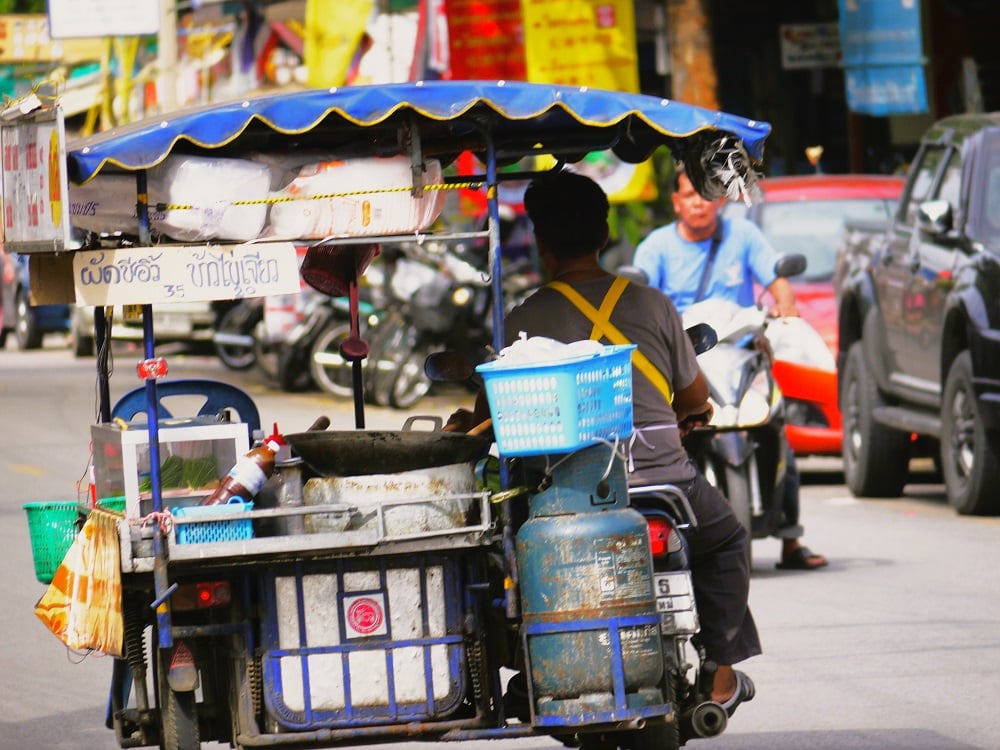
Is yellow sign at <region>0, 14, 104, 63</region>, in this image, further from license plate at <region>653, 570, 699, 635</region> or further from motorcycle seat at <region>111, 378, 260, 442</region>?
license plate at <region>653, 570, 699, 635</region>

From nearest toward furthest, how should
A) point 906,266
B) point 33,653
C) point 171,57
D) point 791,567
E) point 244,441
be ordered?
1. point 244,441
2. point 33,653
3. point 791,567
4. point 906,266
5. point 171,57

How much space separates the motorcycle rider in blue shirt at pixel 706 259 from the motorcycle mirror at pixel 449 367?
3.95 m

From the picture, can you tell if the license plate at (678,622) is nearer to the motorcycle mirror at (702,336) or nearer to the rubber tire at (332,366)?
the motorcycle mirror at (702,336)

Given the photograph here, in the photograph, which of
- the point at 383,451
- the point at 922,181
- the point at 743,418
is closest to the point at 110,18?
the point at 922,181

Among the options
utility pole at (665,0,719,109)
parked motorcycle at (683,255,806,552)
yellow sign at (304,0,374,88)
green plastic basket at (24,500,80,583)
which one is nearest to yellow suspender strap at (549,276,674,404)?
green plastic basket at (24,500,80,583)

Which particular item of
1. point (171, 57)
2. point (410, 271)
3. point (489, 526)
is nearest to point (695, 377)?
point (489, 526)

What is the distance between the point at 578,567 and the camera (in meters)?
4.98

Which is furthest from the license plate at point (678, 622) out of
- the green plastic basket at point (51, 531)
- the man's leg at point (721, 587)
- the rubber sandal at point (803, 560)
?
the rubber sandal at point (803, 560)

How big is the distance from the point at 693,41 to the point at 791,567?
9160 mm

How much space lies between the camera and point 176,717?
527cm

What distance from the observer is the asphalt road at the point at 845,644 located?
685 centimetres

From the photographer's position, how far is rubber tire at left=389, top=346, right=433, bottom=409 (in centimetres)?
1830

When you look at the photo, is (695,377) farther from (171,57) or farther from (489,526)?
(171,57)

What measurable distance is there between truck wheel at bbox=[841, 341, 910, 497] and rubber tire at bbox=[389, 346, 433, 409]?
599 cm
